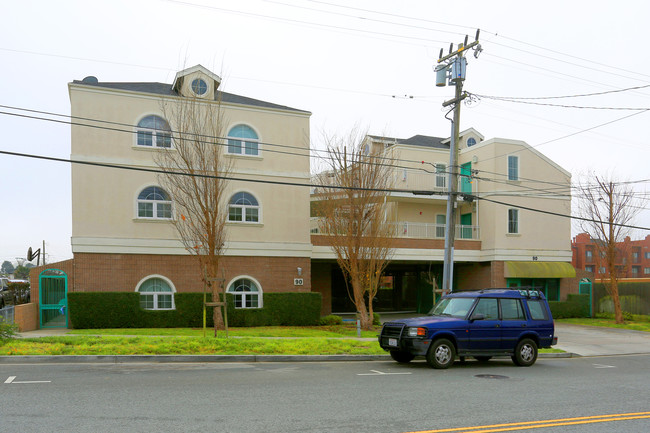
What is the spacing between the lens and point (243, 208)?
954 inches

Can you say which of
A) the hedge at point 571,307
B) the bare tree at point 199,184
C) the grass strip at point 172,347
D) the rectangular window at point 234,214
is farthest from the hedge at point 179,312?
the hedge at point 571,307

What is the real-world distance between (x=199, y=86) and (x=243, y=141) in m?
2.83

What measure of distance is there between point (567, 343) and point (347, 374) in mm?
11589

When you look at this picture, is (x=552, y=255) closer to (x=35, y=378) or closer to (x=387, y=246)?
(x=387, y=246)

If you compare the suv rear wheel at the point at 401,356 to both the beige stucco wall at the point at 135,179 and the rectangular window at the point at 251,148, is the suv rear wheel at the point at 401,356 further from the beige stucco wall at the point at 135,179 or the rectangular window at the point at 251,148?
the rectangular window at the point at 251,148

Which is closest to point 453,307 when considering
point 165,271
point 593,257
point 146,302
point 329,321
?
point 329,321

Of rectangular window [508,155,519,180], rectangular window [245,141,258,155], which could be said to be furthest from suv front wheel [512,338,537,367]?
rectangular window [508,155,519,180]

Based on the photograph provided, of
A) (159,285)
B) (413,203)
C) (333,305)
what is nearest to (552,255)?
(413,203)

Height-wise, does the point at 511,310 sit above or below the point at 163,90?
below

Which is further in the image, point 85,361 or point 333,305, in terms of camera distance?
point 333,305

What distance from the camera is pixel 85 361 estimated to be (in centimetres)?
1262

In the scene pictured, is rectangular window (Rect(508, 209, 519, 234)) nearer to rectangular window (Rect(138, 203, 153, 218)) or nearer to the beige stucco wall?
the beige stucco wall

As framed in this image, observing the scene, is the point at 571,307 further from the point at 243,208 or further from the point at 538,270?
the point at 243,208

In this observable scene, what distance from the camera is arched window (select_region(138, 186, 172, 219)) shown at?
2286cm
